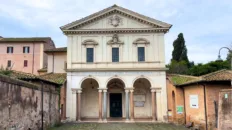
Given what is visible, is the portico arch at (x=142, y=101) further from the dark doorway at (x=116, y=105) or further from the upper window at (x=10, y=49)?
the upper window at (x=10, y=49)

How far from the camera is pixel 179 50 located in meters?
48.0

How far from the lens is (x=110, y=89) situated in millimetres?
25516

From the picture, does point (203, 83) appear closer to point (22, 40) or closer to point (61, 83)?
point (61, 83)

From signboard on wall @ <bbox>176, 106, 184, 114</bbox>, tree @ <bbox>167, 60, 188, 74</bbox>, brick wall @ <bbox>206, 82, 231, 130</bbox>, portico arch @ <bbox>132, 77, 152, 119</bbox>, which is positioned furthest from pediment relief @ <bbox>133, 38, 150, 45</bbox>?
tree @ <bbox>167, 60, 188, 74</bbox>

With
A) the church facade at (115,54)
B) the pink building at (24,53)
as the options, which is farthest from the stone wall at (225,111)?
the pink building at (24,53)

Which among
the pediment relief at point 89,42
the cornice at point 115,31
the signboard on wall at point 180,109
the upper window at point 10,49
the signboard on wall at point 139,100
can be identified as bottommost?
the signboard on wall at point 180,109

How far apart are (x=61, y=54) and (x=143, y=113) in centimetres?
1133

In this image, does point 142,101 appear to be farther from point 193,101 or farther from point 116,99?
point 193,101

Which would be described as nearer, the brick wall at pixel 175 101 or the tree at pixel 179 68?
the brick wall at pixel 175 101

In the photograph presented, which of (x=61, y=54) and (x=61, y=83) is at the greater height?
(x=61, y=54)

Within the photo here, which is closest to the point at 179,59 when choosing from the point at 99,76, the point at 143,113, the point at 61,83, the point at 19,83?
the point at 143,113

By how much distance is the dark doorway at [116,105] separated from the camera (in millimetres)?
25359

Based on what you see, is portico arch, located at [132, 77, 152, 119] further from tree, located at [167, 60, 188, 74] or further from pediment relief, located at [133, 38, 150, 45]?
tree, located at [167, 60, 188, 74]

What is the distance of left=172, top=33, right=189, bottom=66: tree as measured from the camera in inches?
1860
